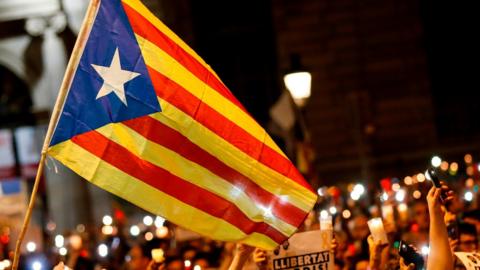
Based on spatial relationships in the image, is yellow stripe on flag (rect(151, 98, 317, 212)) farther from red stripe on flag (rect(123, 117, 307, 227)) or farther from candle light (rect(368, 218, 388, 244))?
candle light (rect(368, 218, 388, 244))

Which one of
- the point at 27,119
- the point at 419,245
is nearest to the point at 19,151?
the point at 27,119

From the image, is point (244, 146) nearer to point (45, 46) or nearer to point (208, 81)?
point (208, 81)

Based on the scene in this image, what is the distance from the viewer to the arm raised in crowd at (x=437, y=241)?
21.2 feet

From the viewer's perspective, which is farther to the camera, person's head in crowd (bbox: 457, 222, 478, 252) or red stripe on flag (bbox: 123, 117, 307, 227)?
A: person's head in crowd (bbox: 457, 222, 478, 252)

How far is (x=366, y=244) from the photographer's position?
11.0m

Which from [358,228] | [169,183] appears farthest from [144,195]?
[358,228]

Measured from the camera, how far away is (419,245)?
11.1 m

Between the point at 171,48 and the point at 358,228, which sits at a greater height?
the point at 358,228

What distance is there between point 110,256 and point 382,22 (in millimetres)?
12814

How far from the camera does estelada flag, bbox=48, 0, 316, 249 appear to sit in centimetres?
695

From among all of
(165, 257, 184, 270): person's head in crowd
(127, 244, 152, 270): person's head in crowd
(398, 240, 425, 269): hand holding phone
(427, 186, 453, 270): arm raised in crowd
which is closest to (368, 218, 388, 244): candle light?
(398, 240, 425, 269): hand holding phone

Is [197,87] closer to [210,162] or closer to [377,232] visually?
[210,162]

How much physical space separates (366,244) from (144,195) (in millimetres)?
4336

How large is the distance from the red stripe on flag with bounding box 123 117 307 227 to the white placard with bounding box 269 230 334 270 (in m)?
0.68
